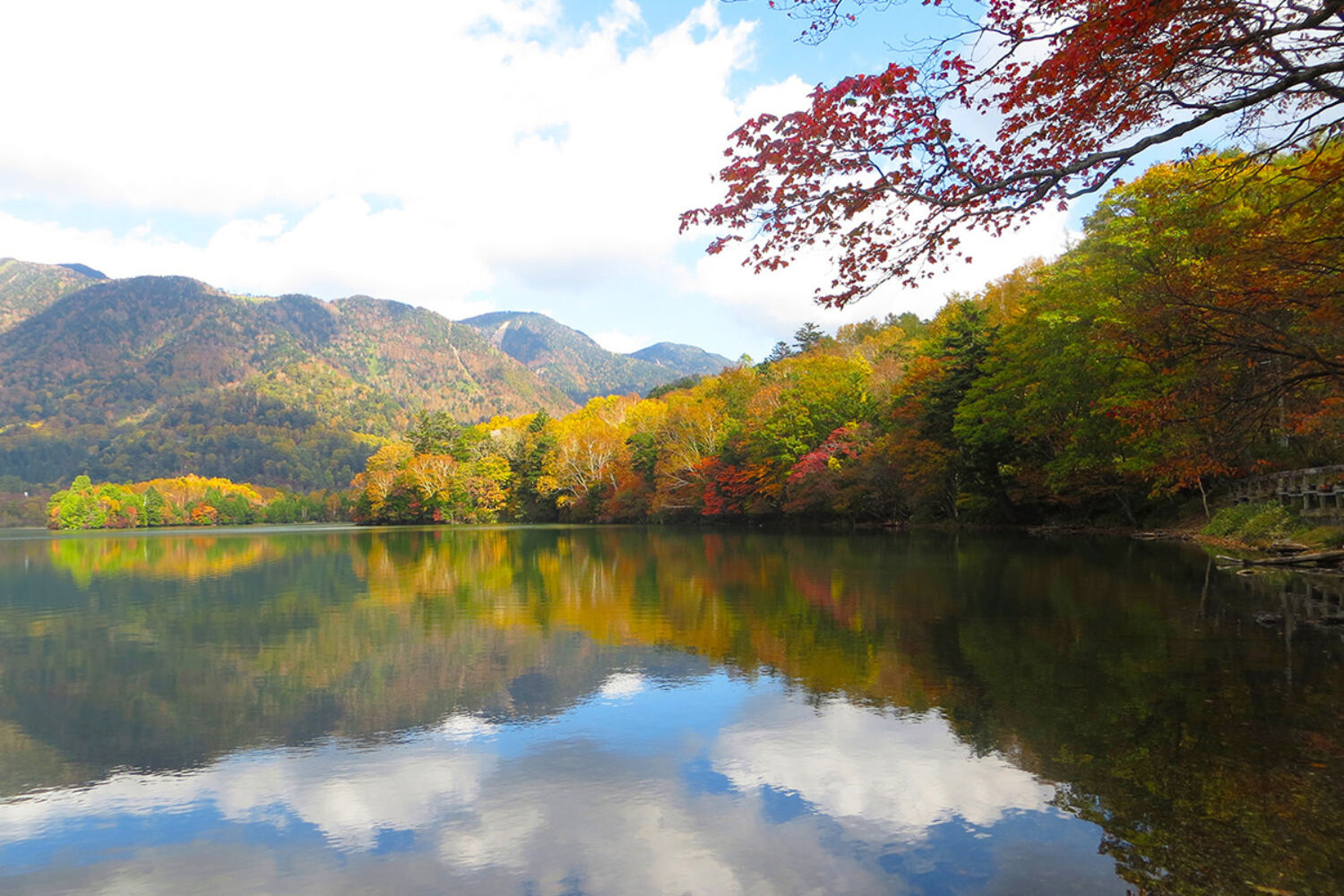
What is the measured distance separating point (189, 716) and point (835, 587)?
9802mm

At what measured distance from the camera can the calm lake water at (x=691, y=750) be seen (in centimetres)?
355

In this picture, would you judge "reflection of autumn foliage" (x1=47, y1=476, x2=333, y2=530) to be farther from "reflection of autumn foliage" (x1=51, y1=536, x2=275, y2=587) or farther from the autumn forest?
"reflection of autumn foliage" (x1=51, y1=536, x2=275, y2=587)

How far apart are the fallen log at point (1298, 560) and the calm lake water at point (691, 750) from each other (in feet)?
12.1

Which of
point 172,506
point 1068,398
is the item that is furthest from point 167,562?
point 172,506

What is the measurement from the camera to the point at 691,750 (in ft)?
16.8

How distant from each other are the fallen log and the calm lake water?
12.1 ft

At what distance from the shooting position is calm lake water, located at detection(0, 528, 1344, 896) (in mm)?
3547

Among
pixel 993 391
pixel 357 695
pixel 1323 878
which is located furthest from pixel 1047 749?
pixel 993 391

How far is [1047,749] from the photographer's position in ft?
16.1

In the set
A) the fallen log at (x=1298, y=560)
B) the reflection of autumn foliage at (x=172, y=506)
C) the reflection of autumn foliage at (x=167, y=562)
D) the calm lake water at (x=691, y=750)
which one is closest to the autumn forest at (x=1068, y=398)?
the fallen log at (x=1298, y=560)

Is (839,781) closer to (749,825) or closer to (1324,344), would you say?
(749,825)

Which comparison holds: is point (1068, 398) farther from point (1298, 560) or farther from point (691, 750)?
point (691, 750)

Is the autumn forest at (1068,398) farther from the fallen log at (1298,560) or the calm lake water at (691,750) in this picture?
the calm lake water at (691,750)

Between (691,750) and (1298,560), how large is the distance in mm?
14185
